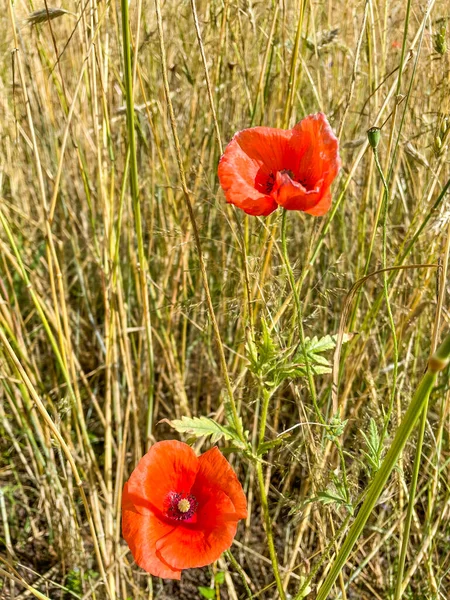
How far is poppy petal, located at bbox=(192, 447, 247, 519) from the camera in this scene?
0.74 meters

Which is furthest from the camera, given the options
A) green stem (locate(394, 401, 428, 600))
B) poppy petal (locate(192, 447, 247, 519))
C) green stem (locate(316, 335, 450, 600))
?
poppy petal (locate(192, 447, 247, 519))

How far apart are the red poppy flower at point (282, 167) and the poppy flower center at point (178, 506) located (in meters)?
0.38

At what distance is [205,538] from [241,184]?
414mm

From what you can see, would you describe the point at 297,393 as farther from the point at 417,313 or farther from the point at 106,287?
the point at 106,287

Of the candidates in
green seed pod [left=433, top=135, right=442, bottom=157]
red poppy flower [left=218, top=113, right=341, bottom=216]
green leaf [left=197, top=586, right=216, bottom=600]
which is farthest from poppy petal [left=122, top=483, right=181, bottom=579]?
green seed pod [left=433, top=135, right=442, bottom=157]

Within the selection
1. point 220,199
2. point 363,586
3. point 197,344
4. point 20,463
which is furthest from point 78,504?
point 220,199

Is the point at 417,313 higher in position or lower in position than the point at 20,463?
higher

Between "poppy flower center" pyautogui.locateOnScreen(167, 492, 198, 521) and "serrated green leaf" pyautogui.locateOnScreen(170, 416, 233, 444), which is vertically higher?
"serrated green leaf" pyautogui.locateOnScreen(170, 416, 233, 444)

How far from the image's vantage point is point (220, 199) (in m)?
1.33

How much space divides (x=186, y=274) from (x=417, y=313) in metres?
0.52

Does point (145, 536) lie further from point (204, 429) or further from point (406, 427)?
point (406, 427)

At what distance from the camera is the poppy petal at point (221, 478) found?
735 millimetres

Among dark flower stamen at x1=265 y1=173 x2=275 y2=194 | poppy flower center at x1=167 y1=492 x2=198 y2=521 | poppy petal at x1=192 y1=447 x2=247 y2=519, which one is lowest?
poppy flower center at x1=167 y1=492 x2=198 y2=521

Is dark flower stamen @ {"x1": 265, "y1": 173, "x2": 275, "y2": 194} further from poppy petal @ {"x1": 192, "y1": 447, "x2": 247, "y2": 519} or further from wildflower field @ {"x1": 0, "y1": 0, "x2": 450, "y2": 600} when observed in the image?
poppy petal @ {"x1": 192, "y1": 447, "x2": 247, "y2": 519}
